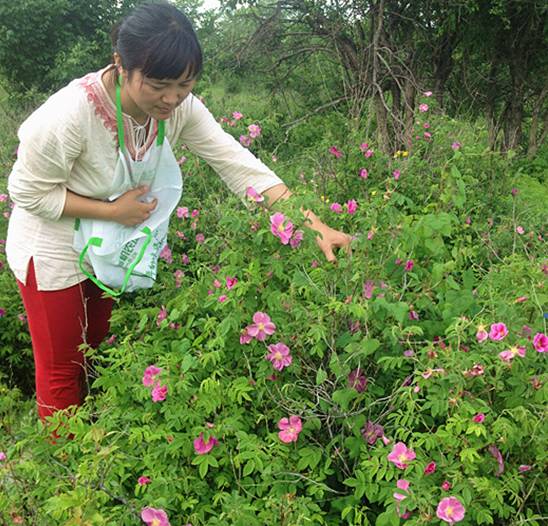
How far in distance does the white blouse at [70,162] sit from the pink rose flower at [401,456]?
0.99 metres

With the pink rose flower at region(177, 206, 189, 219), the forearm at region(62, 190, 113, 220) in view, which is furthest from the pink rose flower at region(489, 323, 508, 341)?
the pink rose flower at region(177, 206, 189, 219)

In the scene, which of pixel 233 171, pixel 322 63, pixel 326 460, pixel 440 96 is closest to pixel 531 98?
pixel 440 96

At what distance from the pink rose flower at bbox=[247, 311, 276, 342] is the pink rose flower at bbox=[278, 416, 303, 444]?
0.24 metres

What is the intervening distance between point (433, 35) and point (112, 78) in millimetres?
4757

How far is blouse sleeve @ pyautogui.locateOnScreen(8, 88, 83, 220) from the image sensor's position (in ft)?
5.34

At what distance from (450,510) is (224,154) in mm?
1342

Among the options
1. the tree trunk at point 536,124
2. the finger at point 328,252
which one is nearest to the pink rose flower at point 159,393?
the finger at point 328,252

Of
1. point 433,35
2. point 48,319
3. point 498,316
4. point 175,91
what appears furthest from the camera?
point 433,35

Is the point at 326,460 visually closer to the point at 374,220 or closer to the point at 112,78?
the point at 374,220

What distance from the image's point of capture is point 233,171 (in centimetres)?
209

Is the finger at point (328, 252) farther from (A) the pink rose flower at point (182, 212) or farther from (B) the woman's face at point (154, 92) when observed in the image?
(A) the pink rose flower at point (182, 212)

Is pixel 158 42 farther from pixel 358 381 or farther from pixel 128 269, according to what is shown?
pixel 358 381

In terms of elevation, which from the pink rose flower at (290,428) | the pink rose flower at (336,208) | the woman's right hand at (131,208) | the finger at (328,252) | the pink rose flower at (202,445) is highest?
the woman's right hand at (131,208)

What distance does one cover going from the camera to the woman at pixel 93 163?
1.59 m
